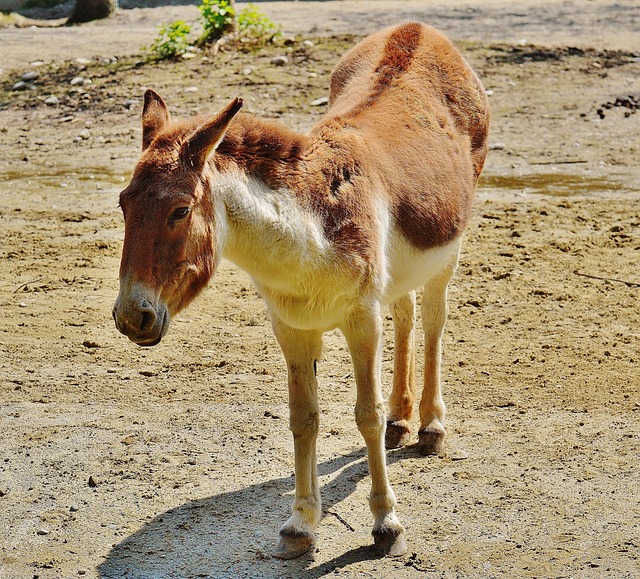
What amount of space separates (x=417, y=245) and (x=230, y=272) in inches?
123

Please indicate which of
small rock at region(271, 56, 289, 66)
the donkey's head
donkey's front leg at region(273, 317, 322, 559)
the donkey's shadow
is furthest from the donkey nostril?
small rock at region(271, 56, 289, 66)

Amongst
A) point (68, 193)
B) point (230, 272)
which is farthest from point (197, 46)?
point (230, 272)

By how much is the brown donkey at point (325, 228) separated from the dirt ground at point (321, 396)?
33 cm

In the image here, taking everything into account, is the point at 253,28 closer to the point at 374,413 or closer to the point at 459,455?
the point at 459,455

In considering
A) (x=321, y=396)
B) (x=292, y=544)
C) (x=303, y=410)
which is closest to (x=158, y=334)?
(x=303, y=410)

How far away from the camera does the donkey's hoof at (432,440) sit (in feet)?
16.8

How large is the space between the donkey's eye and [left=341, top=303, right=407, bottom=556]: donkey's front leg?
0.91 meters

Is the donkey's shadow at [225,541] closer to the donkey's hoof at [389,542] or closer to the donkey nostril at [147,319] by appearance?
the donkey's hoof at [389,542]

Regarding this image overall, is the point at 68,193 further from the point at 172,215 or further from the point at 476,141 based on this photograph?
the point at 172,215

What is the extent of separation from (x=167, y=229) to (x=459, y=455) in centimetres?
222

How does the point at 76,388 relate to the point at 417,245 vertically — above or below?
below

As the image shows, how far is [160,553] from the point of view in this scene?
427cm

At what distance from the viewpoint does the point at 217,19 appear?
1312 cm

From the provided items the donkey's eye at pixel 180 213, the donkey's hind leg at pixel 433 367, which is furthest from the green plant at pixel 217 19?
the donkey's eye at pixel 180 213
